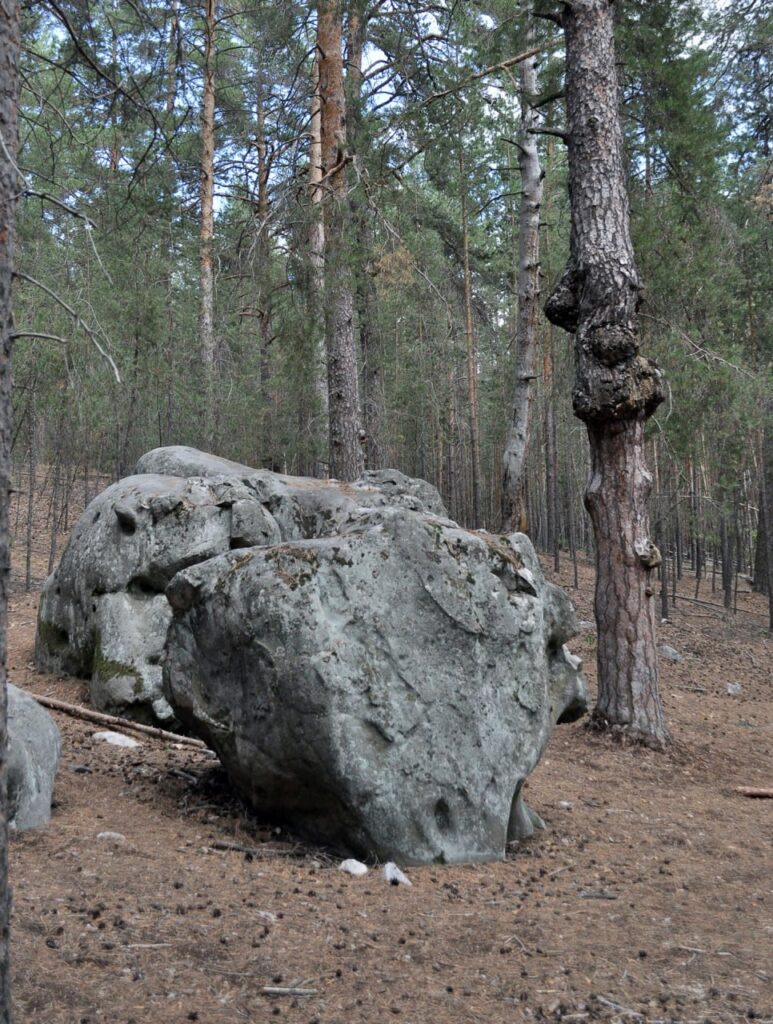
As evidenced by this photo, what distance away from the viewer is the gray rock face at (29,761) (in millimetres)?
3981

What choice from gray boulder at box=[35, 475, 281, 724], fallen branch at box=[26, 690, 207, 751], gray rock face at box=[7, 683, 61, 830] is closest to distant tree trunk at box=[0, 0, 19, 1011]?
gray rock face at box=[7, 683, 61, 830]

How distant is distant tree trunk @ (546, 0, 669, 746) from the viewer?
7.28 metres

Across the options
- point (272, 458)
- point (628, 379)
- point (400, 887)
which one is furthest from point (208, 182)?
point (400, 887)

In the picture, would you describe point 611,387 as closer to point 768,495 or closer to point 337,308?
point 337,308

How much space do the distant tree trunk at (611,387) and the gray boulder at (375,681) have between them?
2.73 metres

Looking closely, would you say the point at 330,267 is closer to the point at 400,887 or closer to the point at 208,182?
the point at 400,887

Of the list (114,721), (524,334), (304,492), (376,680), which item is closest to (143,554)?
(114,721)

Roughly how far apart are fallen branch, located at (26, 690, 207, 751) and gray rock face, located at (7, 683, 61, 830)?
1584 millimetres

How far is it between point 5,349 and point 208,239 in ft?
48.8

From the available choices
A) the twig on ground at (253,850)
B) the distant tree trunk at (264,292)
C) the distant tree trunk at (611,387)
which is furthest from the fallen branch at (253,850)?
the distant tree trunk at (264,292)

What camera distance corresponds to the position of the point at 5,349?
7.16 feet

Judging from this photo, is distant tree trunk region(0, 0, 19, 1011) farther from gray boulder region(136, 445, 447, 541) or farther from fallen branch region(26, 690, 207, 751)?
gray boulder region(136, 445, 447, 541)

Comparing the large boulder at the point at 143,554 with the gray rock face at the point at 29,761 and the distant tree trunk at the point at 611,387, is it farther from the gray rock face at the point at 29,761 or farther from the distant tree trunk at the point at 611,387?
the gray rock face at the point at 29,761

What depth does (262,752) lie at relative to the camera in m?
4.27
